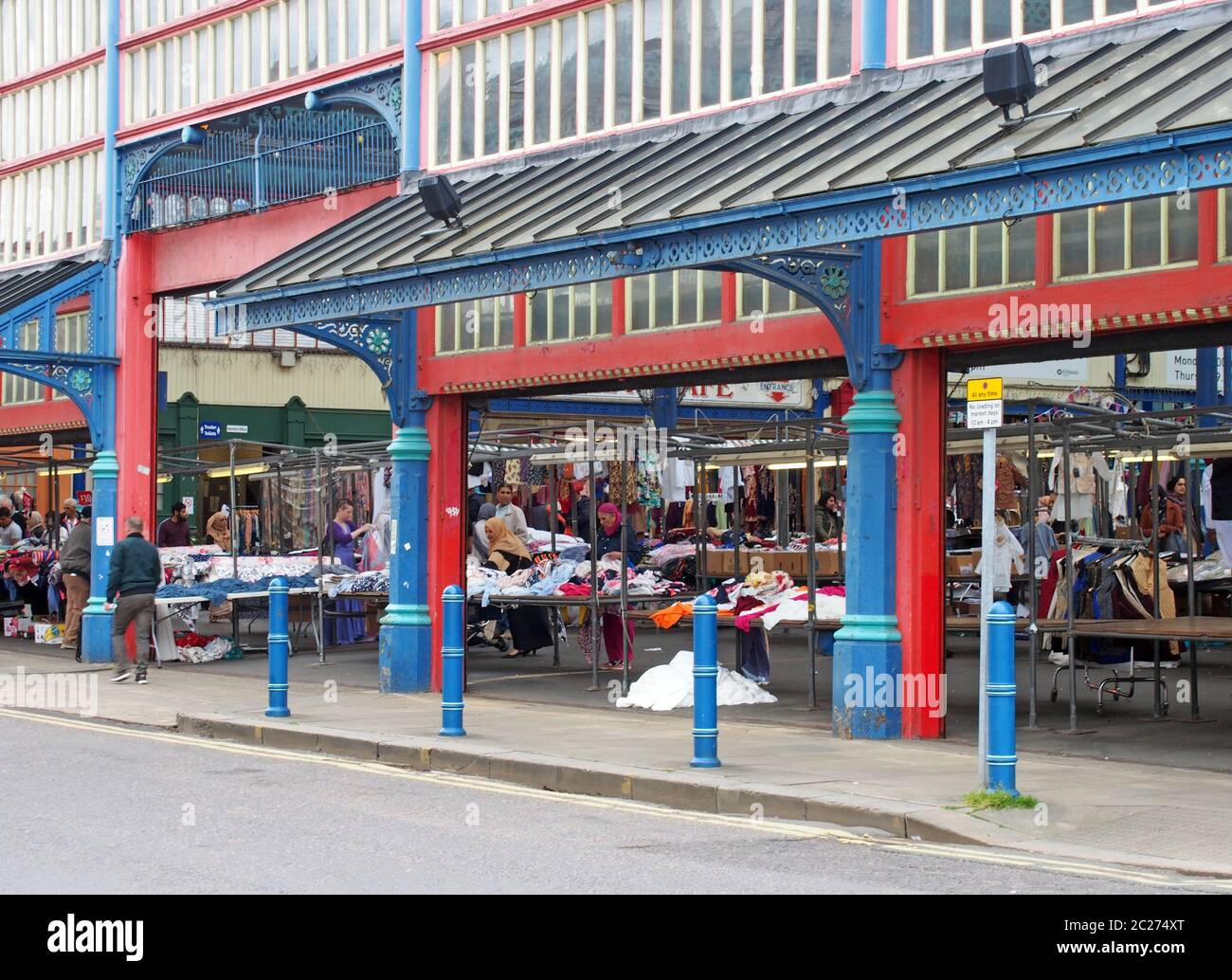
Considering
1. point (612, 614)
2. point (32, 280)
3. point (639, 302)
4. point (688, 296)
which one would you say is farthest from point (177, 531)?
point (688, 296)

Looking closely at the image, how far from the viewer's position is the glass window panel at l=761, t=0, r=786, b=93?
51.8 feet

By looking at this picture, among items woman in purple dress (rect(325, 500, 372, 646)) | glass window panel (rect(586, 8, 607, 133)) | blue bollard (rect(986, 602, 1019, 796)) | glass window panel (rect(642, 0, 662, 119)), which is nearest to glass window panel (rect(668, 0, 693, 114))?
glass window panel (rect(642, 0, 662, 119))

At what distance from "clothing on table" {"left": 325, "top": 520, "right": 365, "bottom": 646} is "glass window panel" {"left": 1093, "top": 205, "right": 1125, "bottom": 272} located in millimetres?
15358

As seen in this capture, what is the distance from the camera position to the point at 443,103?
749 inches

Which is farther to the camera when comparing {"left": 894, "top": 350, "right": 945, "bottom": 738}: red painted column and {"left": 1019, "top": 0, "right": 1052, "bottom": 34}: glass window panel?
{"left": 894, "top": 350, "right": 945, "bottom": 738}: red painted column

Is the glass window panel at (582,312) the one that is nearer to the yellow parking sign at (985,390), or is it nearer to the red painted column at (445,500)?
the red painted column at (445,500)

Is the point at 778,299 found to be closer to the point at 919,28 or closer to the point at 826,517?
the point at 919,28

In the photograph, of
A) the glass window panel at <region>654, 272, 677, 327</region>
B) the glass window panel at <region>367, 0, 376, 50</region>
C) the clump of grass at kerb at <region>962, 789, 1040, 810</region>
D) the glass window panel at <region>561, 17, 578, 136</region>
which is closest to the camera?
the clump of grass at kerb at <region>962, 789, 1040, 810</region>

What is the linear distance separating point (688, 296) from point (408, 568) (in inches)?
176

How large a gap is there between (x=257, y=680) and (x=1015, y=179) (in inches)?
482

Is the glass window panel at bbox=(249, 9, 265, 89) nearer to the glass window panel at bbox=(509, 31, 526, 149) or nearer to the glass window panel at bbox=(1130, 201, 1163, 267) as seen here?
the glass window panel at bbox=(509, 31, 526, 149)

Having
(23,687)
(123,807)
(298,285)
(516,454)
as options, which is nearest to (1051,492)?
(516,454)

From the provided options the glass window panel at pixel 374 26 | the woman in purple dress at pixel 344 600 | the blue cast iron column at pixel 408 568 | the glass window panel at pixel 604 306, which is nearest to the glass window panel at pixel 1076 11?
the glass window panel at pixel 604 306

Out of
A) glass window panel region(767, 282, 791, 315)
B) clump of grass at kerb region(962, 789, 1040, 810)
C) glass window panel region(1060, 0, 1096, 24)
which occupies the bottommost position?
clump of grass at kerb region(962, 789, 1040, 810)
